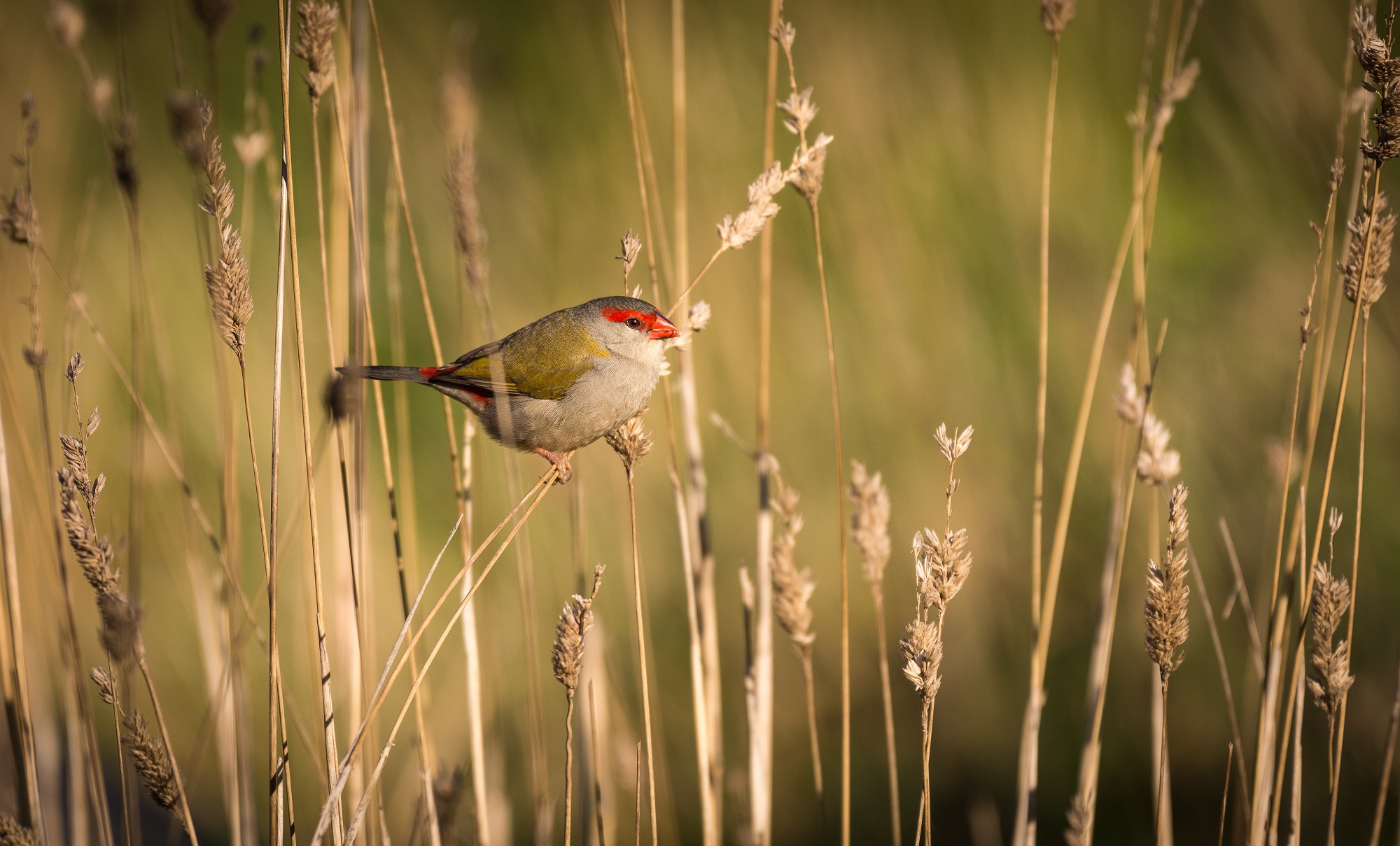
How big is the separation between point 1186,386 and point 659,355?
2.26m

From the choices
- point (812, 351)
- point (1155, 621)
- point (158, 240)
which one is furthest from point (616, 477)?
point (158, 240)

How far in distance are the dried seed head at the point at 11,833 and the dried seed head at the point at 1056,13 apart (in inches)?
91.3

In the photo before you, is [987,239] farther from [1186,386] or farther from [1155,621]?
[1155,621]

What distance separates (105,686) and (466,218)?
1.16 meters

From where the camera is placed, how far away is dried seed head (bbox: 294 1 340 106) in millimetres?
1493

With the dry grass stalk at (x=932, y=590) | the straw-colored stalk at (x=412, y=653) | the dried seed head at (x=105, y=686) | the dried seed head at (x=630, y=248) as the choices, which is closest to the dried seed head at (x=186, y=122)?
the straw-colored stalk at (x=412, y=653)

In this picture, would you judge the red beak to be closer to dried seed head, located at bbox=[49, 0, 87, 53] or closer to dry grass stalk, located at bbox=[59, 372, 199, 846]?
dry grass stalk, located at bbox=[59, 372, 199, 846]

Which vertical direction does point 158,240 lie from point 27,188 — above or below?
above

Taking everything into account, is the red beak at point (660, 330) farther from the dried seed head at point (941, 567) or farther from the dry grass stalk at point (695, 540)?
the dried seed head at point (941, 567)

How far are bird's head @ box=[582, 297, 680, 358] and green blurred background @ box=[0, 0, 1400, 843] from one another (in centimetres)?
69

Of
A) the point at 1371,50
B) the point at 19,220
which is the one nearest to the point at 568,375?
the point at 19,220

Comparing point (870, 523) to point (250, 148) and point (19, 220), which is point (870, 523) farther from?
point (19, 220)

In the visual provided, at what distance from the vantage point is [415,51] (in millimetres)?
4281

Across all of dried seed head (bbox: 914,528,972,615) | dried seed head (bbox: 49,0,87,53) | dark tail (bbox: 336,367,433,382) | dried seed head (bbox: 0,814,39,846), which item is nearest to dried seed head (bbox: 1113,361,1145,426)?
dried seed head (bbox: 914,528,972,615)
